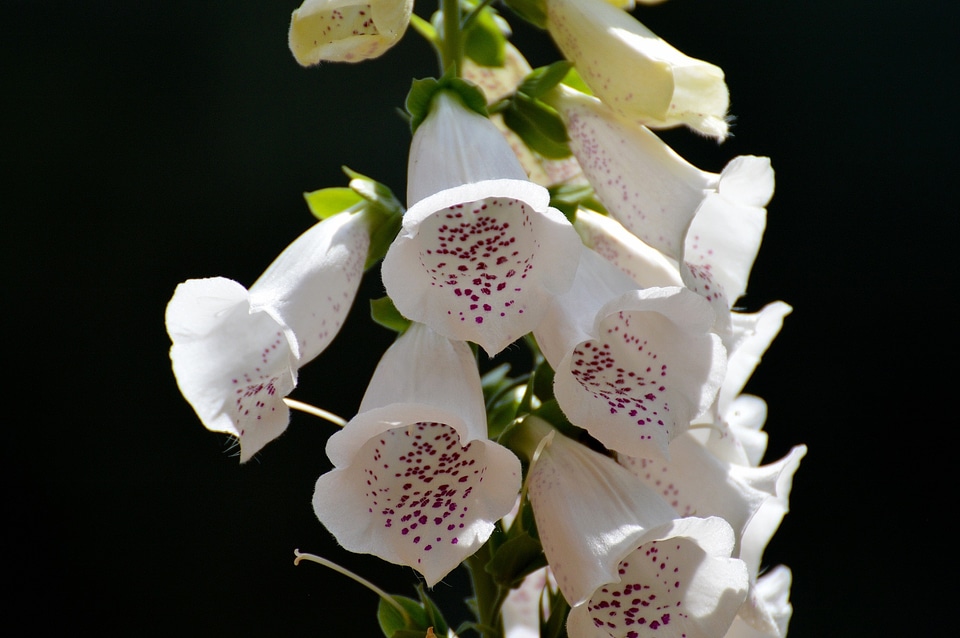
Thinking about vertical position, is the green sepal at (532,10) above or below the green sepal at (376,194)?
above

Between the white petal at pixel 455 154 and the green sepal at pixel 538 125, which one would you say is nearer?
the white petal at pixel 455 154

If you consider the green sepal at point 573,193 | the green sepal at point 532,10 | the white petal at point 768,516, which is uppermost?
the green sepal at point 532,10

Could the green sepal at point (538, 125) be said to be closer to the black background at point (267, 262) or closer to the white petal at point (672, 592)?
the white petal at point (672, 592)

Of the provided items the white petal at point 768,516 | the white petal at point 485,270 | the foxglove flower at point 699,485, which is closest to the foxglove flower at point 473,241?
the white petal at point 485,270

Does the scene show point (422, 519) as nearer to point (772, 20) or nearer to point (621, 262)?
point (621, 262)

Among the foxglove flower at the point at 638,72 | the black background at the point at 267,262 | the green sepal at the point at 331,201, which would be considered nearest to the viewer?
the foxglove flower at the point at 638,72

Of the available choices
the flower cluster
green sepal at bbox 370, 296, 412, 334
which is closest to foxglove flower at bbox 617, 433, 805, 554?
the flower cluster

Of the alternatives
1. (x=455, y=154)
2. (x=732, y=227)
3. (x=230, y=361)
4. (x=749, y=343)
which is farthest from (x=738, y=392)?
(x=230, y=361)

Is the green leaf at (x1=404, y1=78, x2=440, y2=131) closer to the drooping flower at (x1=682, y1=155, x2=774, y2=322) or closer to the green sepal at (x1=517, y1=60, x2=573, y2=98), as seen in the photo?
the green sepal at (x1=517, y1=60, x2=573, y2=98)
